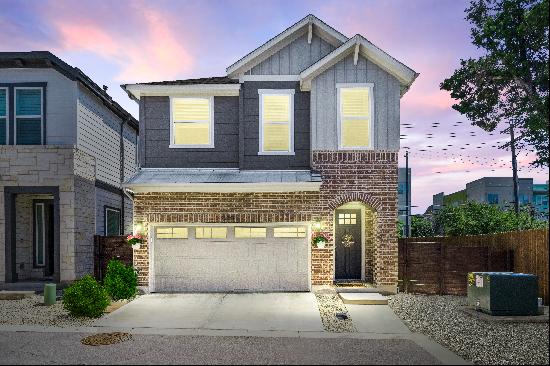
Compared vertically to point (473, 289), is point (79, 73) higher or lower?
higher

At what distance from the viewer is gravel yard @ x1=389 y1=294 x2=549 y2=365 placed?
8462 mm

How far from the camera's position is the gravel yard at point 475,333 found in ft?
27.8

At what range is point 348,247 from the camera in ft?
54.4

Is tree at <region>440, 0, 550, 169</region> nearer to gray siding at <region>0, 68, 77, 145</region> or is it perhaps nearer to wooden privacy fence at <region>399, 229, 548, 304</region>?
wooden privacy fence at <region>399, 229, 548, 304</region>

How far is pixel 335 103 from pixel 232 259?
5.91 m

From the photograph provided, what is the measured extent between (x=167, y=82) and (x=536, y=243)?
1228cm

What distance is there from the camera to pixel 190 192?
15.1 metres

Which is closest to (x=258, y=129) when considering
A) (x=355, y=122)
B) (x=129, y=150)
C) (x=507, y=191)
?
(x=355, y=122)

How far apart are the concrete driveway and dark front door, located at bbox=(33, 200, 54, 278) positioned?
197 inches

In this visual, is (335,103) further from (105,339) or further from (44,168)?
(44,168)

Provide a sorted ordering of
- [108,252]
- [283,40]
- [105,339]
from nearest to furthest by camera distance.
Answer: [105,339] → [283,40] → [108,252]

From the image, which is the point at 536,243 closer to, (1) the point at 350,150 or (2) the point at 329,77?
(1) the point at 350,150

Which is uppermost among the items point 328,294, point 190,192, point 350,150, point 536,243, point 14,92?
point 14,92

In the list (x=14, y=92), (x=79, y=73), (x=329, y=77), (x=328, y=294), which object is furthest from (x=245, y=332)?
(x=14, y=92)
